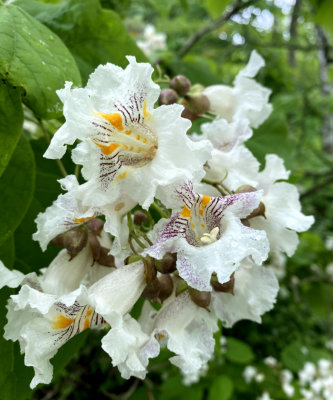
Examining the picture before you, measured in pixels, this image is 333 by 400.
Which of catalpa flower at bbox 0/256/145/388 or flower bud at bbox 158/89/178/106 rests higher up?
flower bud at bbox 158/89/178/106

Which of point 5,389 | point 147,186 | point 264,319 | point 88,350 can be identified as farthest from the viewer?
point 264,319

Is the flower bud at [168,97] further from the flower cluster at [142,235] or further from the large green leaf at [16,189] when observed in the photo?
the large green leaf at [16,189]

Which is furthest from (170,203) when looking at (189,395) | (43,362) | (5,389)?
(189,395)

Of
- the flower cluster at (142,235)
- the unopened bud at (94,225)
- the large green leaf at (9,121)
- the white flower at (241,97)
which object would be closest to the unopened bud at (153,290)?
the flower cluster at (142,235)

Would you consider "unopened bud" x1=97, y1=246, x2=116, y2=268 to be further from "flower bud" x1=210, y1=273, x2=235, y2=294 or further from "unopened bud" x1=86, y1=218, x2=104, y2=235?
"flower bud" x1=210, y1=273, x2=235, y2=294

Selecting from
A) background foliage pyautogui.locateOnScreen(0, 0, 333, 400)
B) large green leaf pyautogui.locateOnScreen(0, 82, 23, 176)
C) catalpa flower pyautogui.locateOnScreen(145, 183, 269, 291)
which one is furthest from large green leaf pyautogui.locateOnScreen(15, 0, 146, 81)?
catalpa flower pyautogui.locateOnScreen(145, 183, 269, 291)

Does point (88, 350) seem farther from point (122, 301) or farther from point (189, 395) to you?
point (122, 301)
